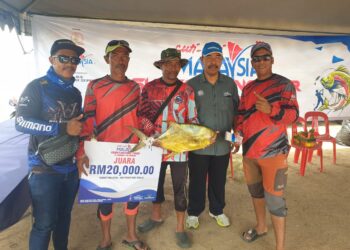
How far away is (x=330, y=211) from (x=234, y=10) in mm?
3076

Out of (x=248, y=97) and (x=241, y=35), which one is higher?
(x=241, y=35)

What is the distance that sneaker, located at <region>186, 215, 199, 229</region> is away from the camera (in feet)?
8.64

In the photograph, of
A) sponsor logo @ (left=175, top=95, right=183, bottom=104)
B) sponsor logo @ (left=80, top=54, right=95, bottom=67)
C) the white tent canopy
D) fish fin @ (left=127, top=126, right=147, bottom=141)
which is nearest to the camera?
fish fin @ (left=127, top=126, right=147, bottom=141)

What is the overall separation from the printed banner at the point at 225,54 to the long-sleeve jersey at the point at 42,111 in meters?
3.03

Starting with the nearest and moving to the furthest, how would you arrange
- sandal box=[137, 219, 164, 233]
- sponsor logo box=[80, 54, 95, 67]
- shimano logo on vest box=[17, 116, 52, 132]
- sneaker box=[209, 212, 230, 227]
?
shimano logo on vest box=[17, 116, 52, 132] → sandal box=[137, 219, 164, 233] → sneaker box=[209, 212, 230, 227] → sponsor logo box=[80, 54, 95, 67]

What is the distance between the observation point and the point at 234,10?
13.5 ft

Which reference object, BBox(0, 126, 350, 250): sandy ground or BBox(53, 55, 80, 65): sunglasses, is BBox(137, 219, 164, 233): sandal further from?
BBox(53, 55, 80, 65): sunglasses

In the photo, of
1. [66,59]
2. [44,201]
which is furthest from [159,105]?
[44,201]

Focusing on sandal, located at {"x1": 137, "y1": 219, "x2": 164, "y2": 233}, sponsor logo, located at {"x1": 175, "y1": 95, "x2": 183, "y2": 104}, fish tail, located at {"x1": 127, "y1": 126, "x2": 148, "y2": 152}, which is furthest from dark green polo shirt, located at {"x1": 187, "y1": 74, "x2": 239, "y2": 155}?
sandal, located at {"x1": 137, "y1": 219, "x2": 164, "y2": 233}

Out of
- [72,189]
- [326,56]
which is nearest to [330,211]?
[72,189]

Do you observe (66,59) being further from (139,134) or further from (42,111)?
(139,134)

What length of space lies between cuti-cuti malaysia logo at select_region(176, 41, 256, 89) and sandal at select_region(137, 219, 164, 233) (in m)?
3.16

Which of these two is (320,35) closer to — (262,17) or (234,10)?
(262,17)

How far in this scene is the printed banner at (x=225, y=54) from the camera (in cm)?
433
